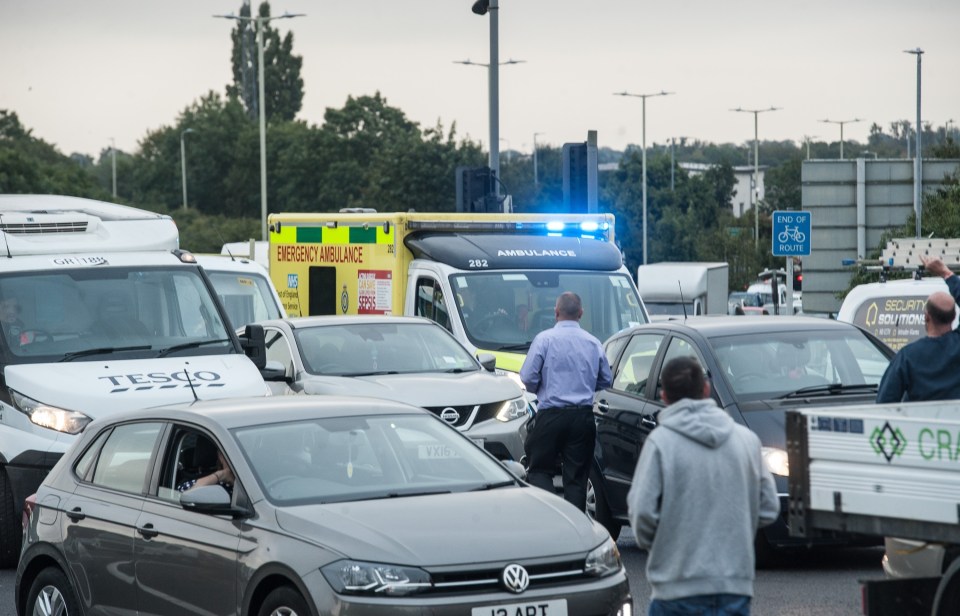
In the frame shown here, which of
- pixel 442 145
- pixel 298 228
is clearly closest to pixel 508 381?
pixel 298 228

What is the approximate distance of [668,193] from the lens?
94312 millimetres

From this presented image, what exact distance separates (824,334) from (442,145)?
62.1 m

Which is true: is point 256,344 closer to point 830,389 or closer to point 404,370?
point 404,370

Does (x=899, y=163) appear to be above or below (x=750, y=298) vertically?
above

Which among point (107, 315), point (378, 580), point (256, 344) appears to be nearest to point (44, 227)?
point (107, 315)

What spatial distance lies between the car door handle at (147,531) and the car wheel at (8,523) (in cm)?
414

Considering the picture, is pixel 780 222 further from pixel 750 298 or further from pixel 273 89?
pixel 273 89

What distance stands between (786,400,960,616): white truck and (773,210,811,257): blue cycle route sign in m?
18.6

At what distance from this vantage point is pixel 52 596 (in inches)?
324

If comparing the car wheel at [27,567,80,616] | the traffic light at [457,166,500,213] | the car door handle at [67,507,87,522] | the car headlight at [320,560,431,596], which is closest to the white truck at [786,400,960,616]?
the car headlight at [320,560,431,596]

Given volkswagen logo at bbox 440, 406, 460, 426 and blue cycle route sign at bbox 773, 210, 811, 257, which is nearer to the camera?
volkswagen logo at bbox 440, 406, 460, 426

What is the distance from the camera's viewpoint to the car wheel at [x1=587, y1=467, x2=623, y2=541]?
11.9m

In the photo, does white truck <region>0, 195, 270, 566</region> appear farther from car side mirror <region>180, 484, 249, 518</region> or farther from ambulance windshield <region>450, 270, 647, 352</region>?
car side mirror <region>180, 484, 249, 518</region>

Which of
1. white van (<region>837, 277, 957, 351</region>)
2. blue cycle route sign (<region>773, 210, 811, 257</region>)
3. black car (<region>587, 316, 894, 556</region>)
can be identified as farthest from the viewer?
blue cycle route sign (<region>773, 210, 811, 257</region>)
